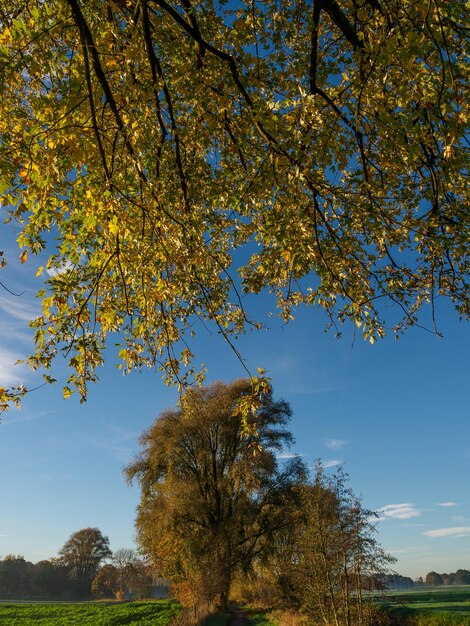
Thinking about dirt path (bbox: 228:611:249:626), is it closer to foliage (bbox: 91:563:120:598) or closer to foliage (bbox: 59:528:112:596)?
foliage (bbox: 91:563:120:598)

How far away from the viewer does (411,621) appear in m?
22.9

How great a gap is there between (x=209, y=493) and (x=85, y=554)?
66.4 meters

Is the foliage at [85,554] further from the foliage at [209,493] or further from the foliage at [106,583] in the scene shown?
the foliage at [209,493]

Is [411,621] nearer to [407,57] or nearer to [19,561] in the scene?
[407,57]

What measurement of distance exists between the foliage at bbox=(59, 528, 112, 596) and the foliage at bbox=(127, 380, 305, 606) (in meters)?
63.0

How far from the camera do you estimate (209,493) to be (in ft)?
94.2

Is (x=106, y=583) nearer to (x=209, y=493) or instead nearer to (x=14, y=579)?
(x=14, y=579)

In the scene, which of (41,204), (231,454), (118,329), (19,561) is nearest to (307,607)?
(231,454)

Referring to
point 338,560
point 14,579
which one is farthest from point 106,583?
point 338,560

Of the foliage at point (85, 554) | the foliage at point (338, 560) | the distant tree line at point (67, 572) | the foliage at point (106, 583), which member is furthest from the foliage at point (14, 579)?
the foliage at point (338, 560)

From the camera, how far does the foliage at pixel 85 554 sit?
264 feet

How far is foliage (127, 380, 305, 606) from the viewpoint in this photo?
25703mm

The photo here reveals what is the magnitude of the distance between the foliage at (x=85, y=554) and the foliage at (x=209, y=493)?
6297 cm

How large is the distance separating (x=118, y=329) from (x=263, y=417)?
957 inches
